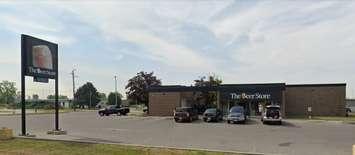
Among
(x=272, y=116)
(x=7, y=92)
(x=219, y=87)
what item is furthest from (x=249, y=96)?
(x=7, y=92)

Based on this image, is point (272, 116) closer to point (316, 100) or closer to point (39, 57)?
point (316, 100)

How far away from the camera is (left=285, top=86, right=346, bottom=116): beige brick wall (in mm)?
52531

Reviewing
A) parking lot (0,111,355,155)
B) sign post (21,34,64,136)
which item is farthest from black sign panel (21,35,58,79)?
parking lot (0,111,355,155)

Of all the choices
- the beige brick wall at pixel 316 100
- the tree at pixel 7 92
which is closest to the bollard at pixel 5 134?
the beige brick wall at pixel 316 100

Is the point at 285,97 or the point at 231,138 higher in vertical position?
the point at 285,97

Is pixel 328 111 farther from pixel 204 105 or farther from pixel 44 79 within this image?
pixel 44 79

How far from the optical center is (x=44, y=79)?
23.6m

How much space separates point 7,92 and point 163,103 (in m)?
102

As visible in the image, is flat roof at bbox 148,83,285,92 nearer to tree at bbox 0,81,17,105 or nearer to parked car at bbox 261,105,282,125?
parked car at bbox 261,105,282,125

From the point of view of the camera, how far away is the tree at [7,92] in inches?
5561

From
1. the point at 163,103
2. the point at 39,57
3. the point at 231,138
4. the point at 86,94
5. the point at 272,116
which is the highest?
the point at 39,57

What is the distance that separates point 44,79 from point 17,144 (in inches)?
276

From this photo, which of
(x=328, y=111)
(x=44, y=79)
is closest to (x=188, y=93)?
(x=328, y=111)

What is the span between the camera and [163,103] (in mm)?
57750
